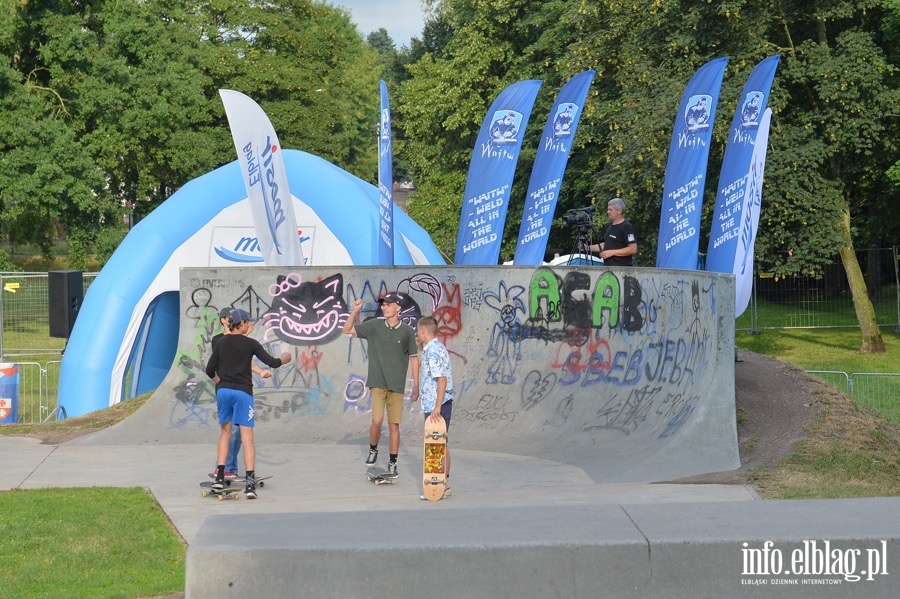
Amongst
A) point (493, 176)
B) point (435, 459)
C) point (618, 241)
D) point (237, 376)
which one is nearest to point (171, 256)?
point (493, 176)

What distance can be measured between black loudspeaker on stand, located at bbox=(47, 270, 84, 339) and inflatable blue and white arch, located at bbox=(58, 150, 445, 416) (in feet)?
0.83

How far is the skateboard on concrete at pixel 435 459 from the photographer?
29.7 feet

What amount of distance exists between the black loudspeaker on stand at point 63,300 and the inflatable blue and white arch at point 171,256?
9.9 inches

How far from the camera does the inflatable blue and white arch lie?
1777 centimetres

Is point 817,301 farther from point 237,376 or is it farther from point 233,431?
point 237,376

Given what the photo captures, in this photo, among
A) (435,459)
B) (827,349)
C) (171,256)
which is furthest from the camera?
(827,349)

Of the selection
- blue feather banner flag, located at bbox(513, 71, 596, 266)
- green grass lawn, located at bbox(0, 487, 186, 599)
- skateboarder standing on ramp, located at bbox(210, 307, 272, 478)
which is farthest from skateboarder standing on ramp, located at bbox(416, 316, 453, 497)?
blue feather banner flag, located at bbox(513, 71, 596, 266)

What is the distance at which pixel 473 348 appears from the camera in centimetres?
1249

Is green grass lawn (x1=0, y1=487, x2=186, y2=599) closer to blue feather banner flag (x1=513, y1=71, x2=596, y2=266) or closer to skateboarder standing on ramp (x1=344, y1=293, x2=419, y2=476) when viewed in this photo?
skateboarder standing on ramp (x1=344, y1=293, x2=419, y2=476)

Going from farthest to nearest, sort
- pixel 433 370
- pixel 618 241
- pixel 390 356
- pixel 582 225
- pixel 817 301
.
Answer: pixel 817 301, pixel 582 225, pixel 618 241, pixel 390 356, pixel 433 370

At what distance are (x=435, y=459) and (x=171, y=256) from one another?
10.4m

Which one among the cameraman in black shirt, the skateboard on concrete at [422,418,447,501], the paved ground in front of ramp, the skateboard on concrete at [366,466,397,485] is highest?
the cameraman in black shirt

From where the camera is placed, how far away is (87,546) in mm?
7766

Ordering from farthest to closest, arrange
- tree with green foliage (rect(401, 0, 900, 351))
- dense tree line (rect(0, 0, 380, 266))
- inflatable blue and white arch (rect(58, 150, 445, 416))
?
dense tree line (rect(0, 0, 380, 266)), tree with green foliage (rect(401, 0, 900, 351)), inflatable blue and white arch (rect(58, 150, 445, 416))
